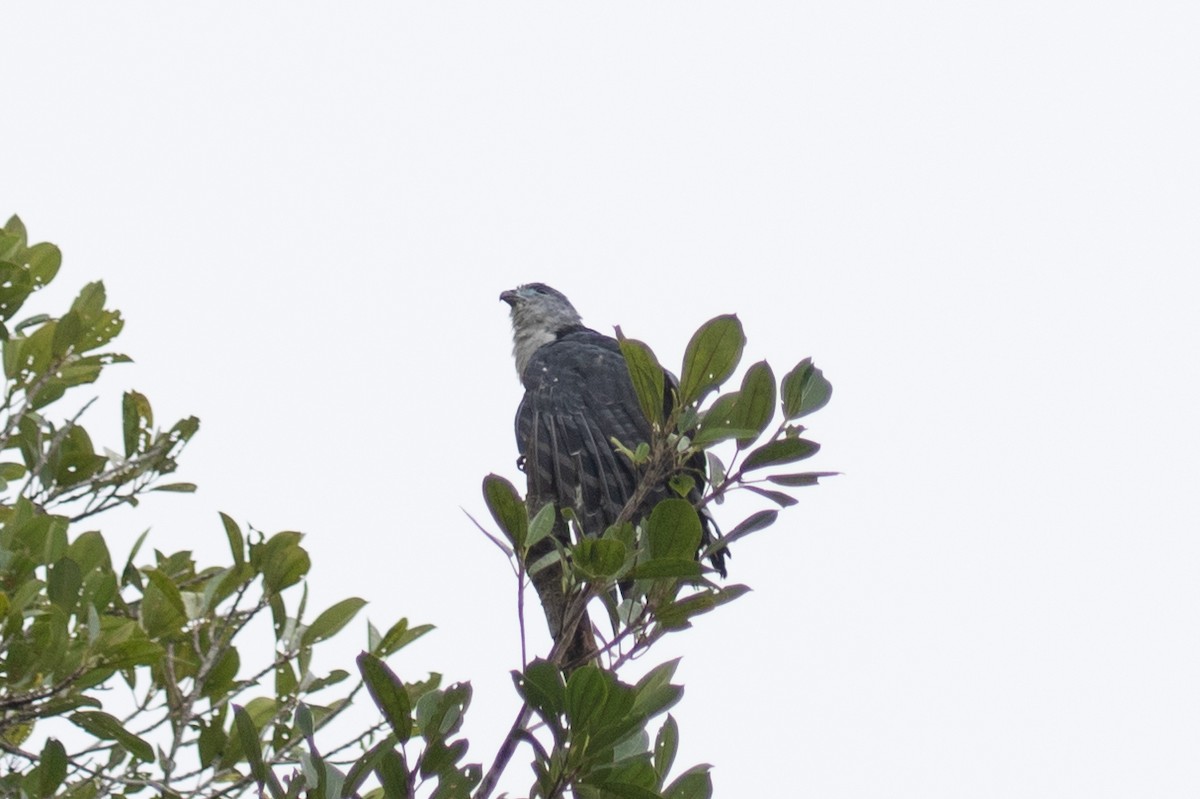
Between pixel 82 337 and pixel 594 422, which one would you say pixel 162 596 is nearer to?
pixel 82 337

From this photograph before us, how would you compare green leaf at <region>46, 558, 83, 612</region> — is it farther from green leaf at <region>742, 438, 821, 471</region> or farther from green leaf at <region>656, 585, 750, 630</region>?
green leaf at <region>742, 438, 821, 471</region>

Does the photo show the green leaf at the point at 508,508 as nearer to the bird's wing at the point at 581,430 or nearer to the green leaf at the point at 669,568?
the green leaf at the point at 669,568

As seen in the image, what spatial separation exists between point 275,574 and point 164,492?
776 millimetres

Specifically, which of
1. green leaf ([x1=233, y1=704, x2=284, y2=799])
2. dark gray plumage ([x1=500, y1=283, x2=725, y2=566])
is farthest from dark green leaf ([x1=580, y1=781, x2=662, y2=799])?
dark gray plumage ([x1=500, y1=283, x2=725, y2=566])

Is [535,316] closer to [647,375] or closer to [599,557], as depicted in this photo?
[647,375]

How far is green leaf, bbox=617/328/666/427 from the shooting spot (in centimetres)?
259

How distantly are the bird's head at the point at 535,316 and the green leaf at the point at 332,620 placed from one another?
3943 mm

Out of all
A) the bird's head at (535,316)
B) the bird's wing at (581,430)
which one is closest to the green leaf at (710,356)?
the bird's wing at (581,430)

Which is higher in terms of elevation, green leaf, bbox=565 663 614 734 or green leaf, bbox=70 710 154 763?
green leaf, bbox=70 710 154 763

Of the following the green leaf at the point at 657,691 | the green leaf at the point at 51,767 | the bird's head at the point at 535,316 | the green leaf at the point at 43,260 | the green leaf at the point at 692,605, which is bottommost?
the green leaf at the point at 51,767

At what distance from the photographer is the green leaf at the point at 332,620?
9.95 feet

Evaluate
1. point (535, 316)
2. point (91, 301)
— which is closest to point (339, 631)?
point (91, 301)

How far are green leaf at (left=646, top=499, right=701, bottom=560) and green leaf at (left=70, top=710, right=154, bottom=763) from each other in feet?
3.54

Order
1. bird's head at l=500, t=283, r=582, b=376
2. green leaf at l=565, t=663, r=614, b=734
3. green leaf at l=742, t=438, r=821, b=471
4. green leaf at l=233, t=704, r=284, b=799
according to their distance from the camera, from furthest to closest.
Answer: bird's head at l=500, t=283, r=582, b=376 < green leaf at l=742, t=438, r=821, b=471 < green leaf at l=233, t=704, r=284, b=799 < green leaf at l=565, t=663, r=614, b=734
